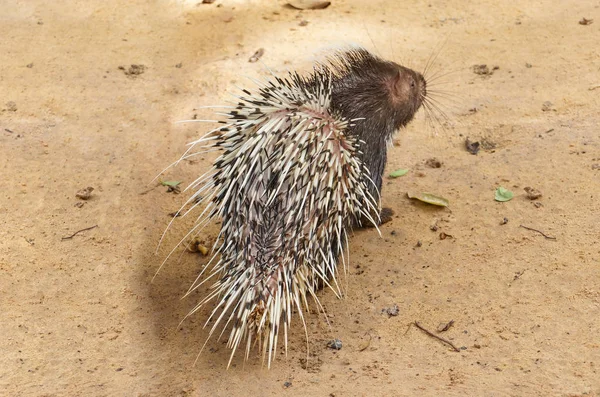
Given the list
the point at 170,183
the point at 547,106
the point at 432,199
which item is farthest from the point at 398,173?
the point at 170,183

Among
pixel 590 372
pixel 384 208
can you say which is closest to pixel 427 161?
pixel 384 208

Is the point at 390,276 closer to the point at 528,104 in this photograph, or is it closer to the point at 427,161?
the point at 427,161

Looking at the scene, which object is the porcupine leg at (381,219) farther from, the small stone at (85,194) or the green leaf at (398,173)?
the small stone at (85,194)

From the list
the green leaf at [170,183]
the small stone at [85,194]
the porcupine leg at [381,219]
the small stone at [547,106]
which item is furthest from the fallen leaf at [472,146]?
the small stone at [85,194]

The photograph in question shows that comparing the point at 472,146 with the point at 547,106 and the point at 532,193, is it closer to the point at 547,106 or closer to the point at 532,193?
the point at 547,106

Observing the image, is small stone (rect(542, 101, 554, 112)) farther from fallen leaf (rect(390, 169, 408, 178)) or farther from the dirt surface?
fallen leaf (rect(390, 169, 408, 178))

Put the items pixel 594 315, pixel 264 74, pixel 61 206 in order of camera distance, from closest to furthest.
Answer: pixel 594 315, pixel 61 206, pixel 264 74
